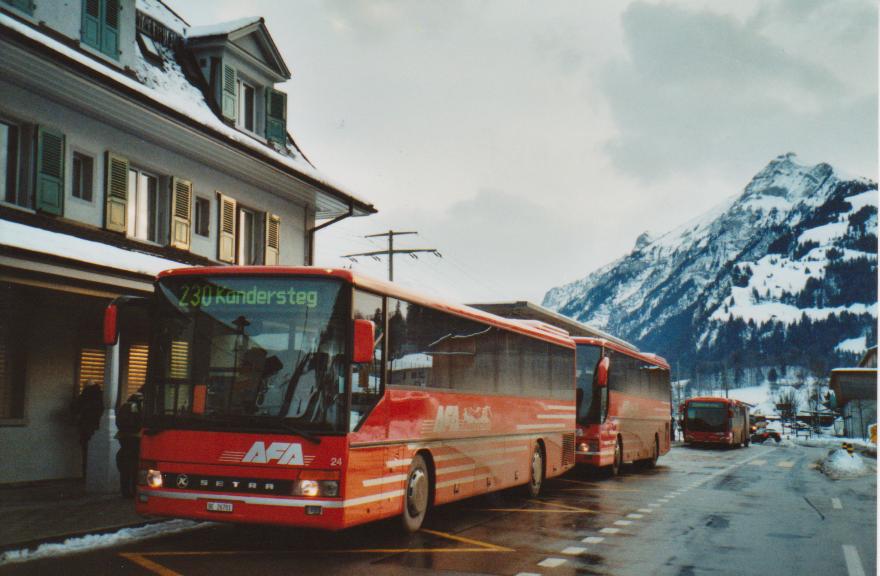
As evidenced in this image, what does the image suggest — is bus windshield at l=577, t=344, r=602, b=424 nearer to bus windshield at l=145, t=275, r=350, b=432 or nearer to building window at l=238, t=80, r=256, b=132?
building window at l=238, t=80, r=256, b=132

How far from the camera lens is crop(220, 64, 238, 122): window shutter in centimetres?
2183

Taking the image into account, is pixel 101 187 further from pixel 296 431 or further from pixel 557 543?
pixel 557 543

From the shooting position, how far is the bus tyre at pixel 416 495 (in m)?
11.7

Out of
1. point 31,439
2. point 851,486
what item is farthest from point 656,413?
point 31,439

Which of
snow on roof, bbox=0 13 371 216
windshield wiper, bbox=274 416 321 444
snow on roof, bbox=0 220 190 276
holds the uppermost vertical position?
snow on roof, bbox=0 13 371 216

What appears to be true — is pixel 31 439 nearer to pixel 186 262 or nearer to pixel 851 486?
pixel 186 262

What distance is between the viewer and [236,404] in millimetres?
10055

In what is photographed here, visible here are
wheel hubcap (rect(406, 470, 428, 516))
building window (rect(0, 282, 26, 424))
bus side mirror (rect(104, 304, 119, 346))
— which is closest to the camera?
bus side mirror (rect(104, 304, 119, 346))

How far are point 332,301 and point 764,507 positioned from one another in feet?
31.7

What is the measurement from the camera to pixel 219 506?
392 inches

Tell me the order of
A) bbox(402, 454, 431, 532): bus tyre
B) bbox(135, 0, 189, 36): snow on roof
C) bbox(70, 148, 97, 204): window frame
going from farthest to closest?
bbox(135, 0, 189, 36): snow on roof
bbox(70, 148, 97, 204): window frame
bbox(402, 454, 431, 532): bus tyre

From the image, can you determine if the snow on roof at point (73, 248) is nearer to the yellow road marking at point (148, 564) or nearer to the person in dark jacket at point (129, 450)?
the person in dark jacket at point (129, 450)

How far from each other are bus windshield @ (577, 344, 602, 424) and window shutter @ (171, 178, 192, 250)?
931cm

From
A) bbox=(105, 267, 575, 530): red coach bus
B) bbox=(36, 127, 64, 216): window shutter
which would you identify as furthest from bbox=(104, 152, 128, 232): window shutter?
bbox=(105, 267, 575, 530): red coach bus
